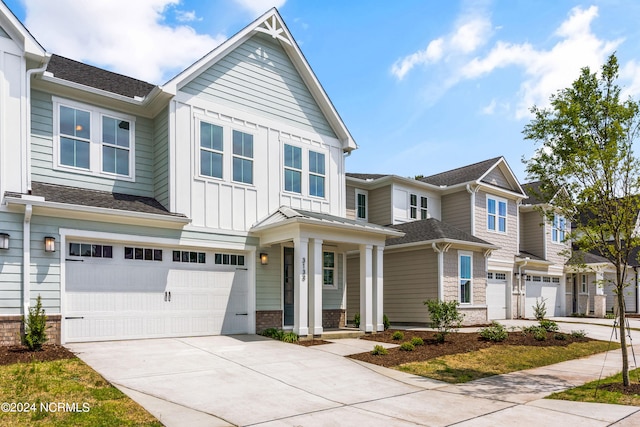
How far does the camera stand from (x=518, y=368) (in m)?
11.0

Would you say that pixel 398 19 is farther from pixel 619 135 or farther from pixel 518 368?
pixel 518 368

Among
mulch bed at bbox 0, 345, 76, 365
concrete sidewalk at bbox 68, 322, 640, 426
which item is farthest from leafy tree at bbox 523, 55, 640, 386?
mulch bed at bbox 0, 345, 76, 365

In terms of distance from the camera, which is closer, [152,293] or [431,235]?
[152,293]

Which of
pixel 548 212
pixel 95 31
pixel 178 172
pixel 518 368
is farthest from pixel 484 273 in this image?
pixel 95 31

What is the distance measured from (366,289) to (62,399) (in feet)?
31.4

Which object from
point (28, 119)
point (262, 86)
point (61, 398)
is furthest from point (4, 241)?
point (262, 86)

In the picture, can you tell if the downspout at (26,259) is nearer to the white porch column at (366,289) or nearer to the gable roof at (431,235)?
the white porch column at (366,289)

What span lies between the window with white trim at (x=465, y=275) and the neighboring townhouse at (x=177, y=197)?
5338 millimetres

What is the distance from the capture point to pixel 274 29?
15445 millimetres

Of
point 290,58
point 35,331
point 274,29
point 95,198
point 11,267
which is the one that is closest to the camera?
point 35,331

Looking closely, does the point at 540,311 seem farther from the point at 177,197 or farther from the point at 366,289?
the point at 177,197

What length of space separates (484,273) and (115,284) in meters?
14.5

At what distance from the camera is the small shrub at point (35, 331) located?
32.4 ft

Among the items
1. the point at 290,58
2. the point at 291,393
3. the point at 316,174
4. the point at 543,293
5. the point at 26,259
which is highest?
the point at 290,58
